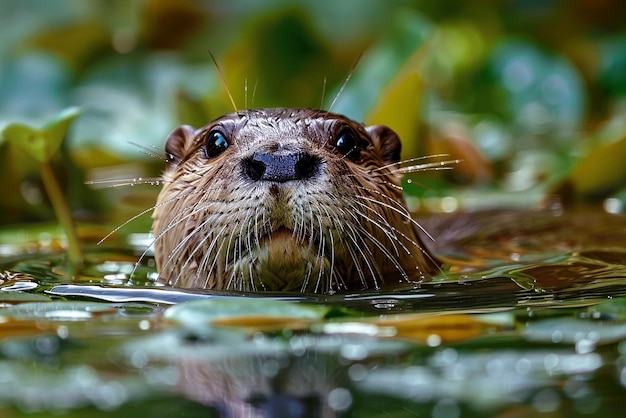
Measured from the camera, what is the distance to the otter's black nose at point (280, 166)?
98.9 inches

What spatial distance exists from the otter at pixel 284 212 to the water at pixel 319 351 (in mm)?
102

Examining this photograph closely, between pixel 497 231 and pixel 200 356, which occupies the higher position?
pixel 497 231

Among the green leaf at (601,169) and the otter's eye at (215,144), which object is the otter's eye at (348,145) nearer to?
the otter's eye at (215,144)

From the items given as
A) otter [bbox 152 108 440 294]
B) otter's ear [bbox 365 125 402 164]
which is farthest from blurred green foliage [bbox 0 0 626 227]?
otter [bbox 152 108 440 294]

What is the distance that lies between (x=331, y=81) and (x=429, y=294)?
3813 mm

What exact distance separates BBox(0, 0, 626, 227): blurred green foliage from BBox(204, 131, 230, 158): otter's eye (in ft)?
2.74

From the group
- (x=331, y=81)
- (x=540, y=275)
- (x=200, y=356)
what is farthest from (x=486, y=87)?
(x=200, y=356)

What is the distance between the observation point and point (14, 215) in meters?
4.40

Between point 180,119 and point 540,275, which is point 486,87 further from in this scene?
point 540,275

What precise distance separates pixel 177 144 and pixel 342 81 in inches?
124

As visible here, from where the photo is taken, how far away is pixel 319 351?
2.05 m

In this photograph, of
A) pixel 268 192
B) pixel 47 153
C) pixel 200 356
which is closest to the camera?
pixel 200 356

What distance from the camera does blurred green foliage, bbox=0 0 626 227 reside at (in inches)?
182

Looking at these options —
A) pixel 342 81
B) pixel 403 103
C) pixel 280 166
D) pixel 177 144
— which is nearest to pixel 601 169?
pixel 403 103
